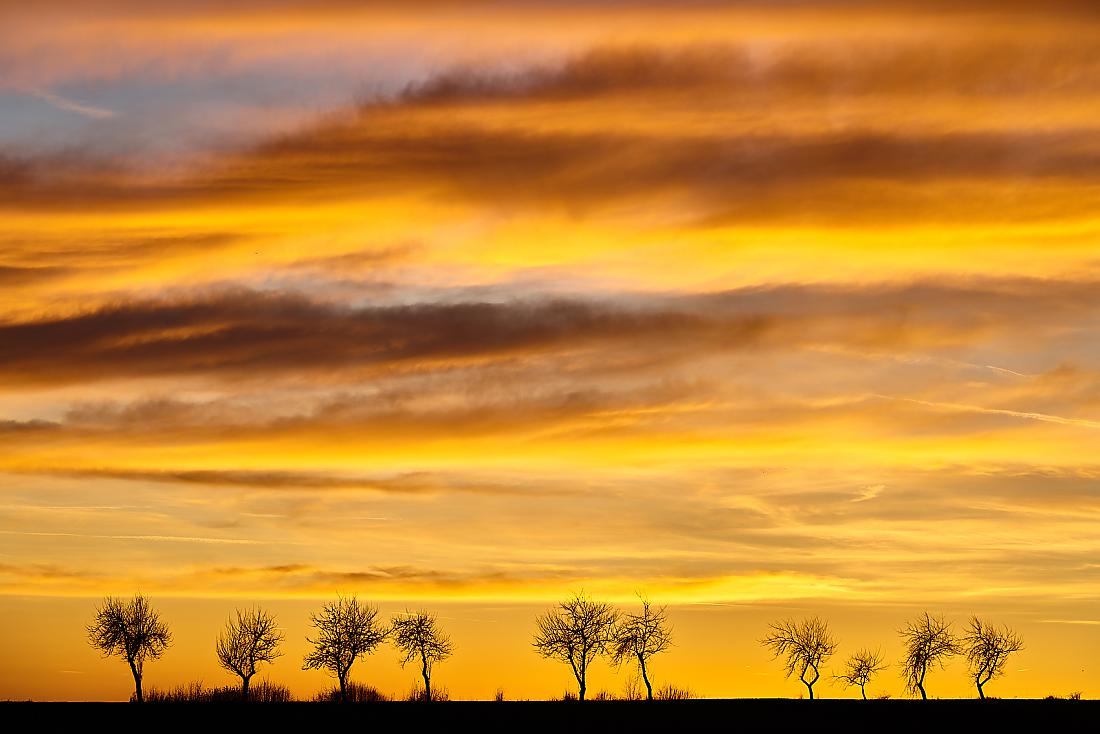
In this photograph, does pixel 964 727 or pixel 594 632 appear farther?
pixel 594 632

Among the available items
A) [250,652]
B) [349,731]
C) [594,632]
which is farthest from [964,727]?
[250,652]

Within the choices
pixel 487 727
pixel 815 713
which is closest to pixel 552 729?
pixel 487 727

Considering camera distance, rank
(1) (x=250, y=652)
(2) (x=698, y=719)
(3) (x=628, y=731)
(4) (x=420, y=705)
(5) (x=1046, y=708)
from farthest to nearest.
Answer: (1) (x=250, y=652), (4) (x=420, y=705), (5) (x=1046, y=708), (2) (x=698, y=719), (3) (x=628, y=731)

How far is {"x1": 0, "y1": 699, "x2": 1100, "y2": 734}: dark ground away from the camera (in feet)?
347

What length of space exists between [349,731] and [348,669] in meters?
46.2

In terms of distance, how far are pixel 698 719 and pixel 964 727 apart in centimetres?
1994

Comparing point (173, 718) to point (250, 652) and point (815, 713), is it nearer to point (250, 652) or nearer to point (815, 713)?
point (250, 652)

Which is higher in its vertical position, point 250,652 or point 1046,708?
point 250,652

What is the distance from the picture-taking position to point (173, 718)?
112125mm

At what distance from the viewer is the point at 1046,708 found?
398ft

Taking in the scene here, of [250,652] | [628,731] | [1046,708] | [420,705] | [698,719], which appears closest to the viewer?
[628,731]

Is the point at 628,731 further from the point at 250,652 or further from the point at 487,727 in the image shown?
the point at 250,652

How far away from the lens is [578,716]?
11575cm

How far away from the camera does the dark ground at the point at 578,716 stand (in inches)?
4158
